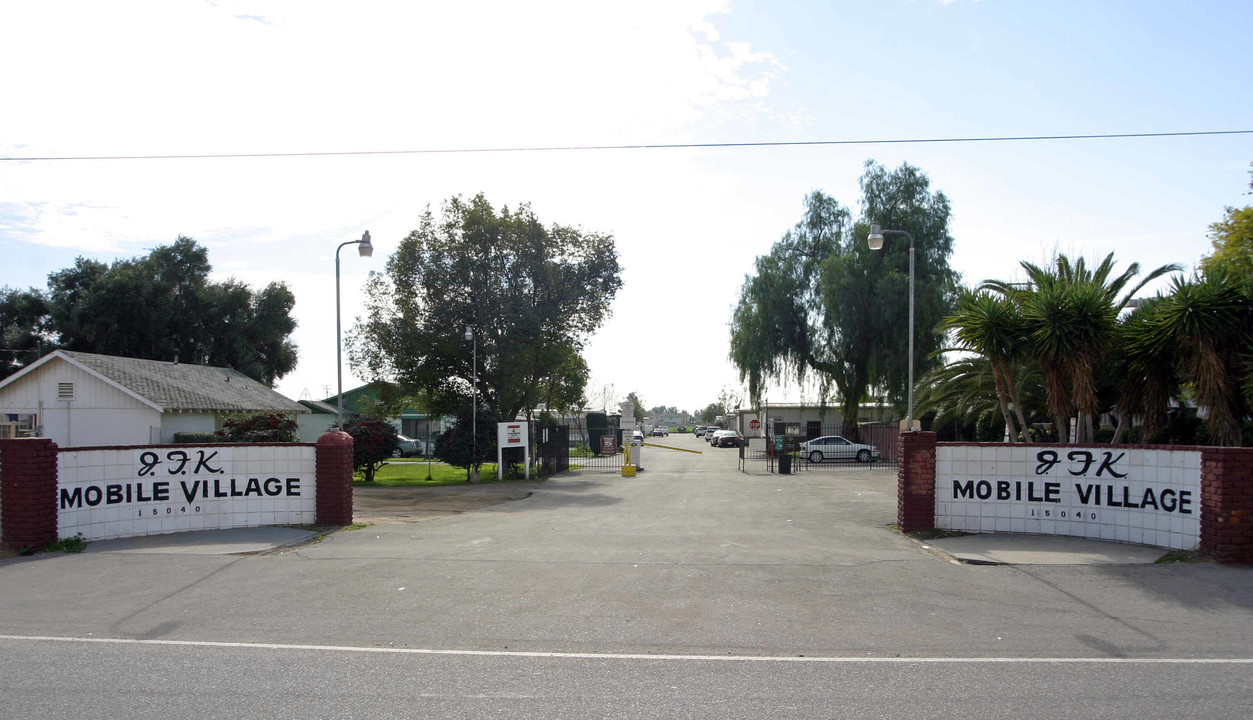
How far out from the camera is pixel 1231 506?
10.2 metres

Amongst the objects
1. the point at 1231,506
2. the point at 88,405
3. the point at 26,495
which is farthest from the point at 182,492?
the point at 88,405

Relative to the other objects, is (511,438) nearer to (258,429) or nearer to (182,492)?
(258,429)

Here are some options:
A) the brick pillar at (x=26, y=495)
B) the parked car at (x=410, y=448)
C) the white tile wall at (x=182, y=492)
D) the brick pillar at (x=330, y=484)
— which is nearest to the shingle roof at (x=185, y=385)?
the parked car at (x=410, y=448)

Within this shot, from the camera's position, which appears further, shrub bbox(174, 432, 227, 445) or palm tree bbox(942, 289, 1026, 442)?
shrub bbox(174, 432, 227, 445)

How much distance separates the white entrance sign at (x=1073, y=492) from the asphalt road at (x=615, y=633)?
1.26m

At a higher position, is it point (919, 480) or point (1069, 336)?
point (1069, 336)

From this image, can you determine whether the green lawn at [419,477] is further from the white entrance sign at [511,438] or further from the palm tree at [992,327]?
the palm tree at [992,327]

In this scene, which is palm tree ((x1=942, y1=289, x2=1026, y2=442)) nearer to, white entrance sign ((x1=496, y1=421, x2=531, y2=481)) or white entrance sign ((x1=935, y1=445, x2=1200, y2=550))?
white entrance sign ((x1=935, y1=445, x2=1200, y2=550))

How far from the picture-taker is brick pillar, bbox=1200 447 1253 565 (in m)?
10.2

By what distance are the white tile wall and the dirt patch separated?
203 cm

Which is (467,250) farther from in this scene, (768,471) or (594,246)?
(768,471)

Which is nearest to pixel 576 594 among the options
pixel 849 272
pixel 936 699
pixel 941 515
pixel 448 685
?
pixel 448 685

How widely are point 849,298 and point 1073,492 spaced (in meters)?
28.6

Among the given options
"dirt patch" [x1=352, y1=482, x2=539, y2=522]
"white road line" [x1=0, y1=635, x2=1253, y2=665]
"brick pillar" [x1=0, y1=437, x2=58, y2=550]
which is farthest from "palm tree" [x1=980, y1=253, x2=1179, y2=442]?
"brick pillar" [x1=0, y1=437, x2=58, y2=550]
